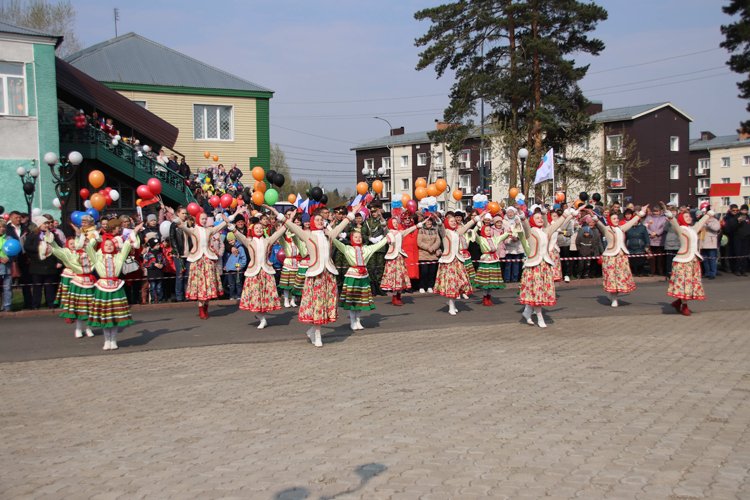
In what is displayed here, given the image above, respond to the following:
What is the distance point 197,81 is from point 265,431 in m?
26.9

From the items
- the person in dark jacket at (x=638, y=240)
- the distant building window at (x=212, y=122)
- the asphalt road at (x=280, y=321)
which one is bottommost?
the asphalt road at (x=280, y=321)

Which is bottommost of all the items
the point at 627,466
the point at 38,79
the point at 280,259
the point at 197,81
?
the point at 627,466

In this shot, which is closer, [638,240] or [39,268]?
[39,268]

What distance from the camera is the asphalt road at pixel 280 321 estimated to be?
11.3 metres

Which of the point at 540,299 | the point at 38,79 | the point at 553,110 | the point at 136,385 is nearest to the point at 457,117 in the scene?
the point at 553,110

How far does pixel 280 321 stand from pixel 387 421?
6.97 m

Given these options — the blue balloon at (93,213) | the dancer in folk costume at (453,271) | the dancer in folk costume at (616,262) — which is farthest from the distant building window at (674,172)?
the blue balloon at (93,213)

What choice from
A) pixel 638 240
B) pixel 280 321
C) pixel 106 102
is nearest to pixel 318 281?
pixel 280 321

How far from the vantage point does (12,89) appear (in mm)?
20344

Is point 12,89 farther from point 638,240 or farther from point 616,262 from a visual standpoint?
point 638,240

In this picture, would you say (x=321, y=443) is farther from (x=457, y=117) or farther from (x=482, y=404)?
(x=457, y=117)

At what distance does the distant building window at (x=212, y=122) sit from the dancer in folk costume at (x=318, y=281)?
2157 cm

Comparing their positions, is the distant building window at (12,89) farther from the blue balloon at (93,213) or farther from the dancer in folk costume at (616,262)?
the dancer in folk costume at (616,262)

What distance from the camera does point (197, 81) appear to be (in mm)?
31203
